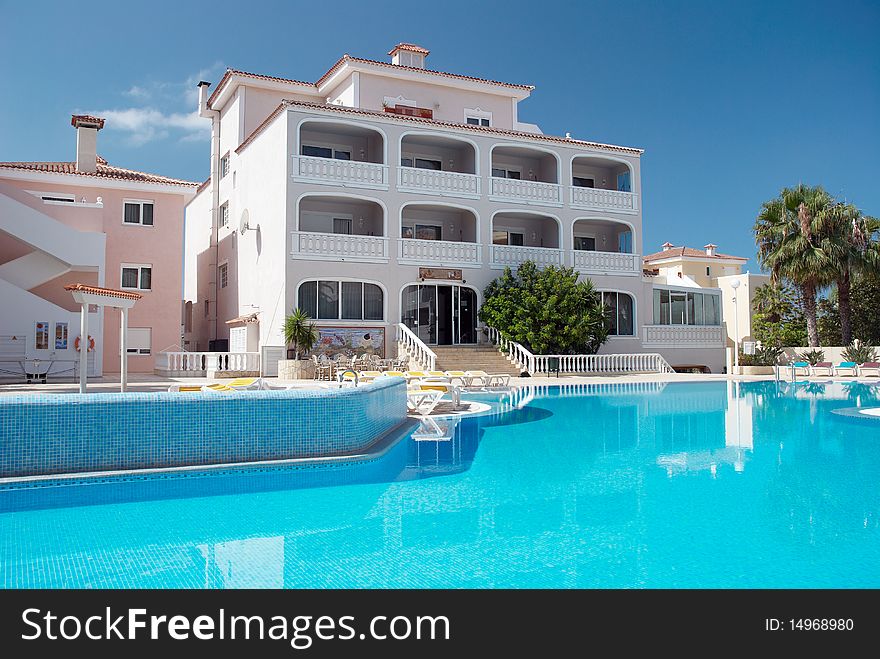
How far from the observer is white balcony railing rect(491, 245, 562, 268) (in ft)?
90.9

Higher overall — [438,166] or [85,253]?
[438,166]

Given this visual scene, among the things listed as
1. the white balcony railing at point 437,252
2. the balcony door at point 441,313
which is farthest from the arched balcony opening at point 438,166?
the balcony door at point 441,313

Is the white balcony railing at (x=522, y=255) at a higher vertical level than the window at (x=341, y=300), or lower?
higher

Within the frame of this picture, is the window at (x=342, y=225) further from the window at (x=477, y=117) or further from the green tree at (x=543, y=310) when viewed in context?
the window at (x=477, y=117)

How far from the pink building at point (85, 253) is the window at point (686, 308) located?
2089 centimetres

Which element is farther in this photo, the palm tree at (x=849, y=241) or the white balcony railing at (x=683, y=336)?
the palm tree at (x=849, y=241)

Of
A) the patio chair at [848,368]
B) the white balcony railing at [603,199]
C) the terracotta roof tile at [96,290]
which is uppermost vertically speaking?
the white balcony railing at [603,199]

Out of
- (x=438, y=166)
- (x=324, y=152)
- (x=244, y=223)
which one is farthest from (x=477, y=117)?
(x=244, y=223)

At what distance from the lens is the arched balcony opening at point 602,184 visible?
29656 mm

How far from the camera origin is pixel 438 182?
2694cm

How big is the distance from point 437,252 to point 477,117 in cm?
809

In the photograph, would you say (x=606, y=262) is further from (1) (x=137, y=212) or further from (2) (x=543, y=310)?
(1) (x=137, y=212)

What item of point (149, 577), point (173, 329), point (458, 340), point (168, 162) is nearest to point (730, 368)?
point (458, 340)

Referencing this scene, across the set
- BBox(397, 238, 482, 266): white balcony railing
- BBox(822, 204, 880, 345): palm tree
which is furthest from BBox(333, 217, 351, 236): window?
BBox(822, 204, 880, 345): palm tree
